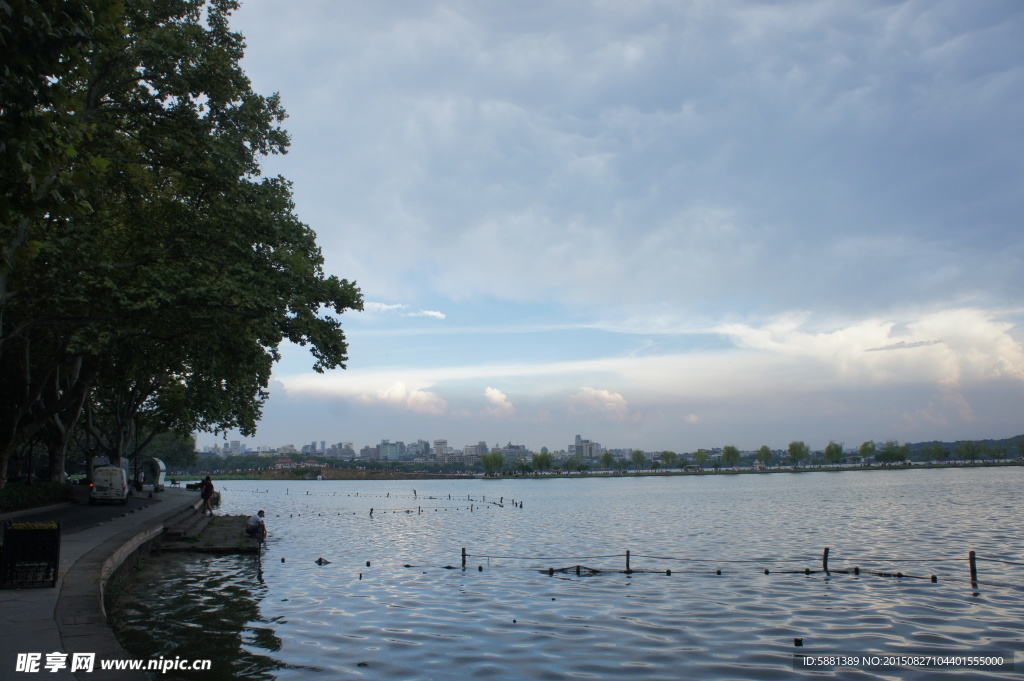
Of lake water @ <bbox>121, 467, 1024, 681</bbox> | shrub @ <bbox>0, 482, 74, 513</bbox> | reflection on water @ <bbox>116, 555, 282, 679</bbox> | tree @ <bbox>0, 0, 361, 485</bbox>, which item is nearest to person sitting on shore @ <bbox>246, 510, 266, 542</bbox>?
lake water @ <bbox>121, 467, 1024, 681</bbox>

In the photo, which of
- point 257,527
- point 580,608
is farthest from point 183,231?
point 580,608

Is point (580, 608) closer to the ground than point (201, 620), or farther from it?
closer to the ground

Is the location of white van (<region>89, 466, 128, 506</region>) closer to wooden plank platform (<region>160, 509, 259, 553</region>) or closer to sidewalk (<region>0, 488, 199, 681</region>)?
wooden plank platform (<region>160, 509, 259, 553</region>)

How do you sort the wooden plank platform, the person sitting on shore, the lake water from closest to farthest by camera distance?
the lake water → the wooden plank platform → the person sitting on shore

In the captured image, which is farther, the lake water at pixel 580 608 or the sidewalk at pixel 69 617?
the lake water at pixel 580 608

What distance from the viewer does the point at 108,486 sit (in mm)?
47156

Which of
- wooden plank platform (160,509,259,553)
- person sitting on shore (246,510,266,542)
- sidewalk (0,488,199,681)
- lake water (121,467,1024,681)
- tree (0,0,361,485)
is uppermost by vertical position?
tree (0,0,361,485)

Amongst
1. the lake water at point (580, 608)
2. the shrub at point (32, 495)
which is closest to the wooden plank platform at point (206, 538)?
the lake water at point (580, 608)

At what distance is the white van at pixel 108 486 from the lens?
1839 inches

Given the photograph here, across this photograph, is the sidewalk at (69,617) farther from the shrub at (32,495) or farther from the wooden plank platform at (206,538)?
the shrub at (32,495)

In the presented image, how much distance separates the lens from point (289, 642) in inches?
703

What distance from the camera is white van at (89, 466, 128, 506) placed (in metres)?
46.7

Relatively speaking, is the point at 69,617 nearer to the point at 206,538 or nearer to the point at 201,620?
the point at 201,620

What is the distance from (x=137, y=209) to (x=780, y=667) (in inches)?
1206
